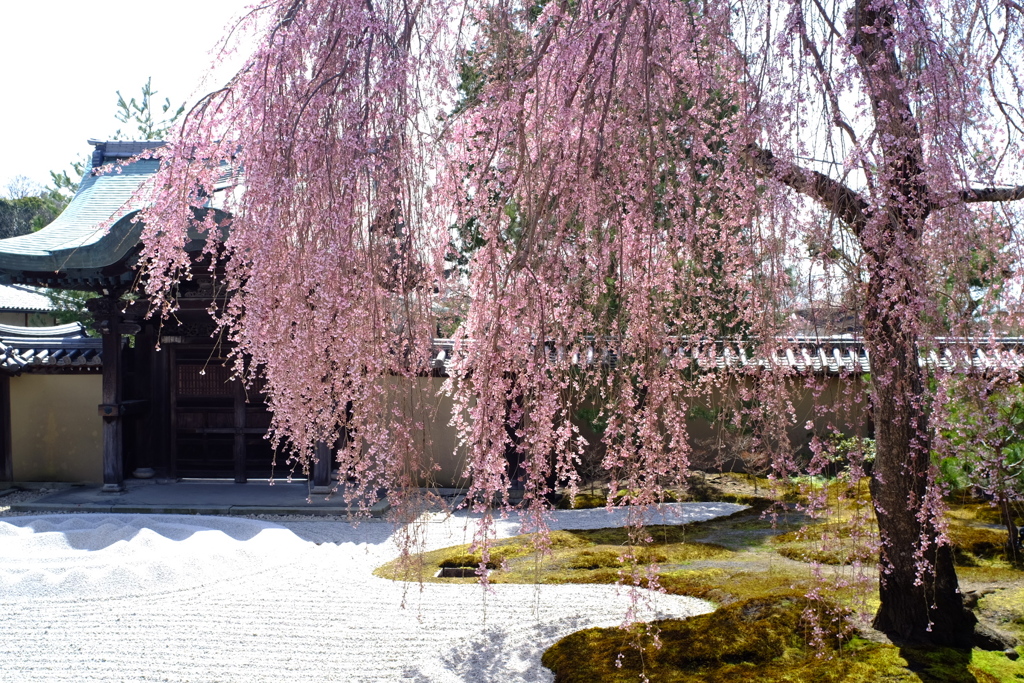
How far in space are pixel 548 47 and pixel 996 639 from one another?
399 centimetres

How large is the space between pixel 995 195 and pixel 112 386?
10127 millimetres

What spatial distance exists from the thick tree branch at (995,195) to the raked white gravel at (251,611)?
1.64 metres

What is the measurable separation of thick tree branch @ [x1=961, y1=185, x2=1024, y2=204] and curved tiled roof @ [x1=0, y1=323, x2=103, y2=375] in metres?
10.9

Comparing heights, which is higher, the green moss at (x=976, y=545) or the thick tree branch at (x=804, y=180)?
the thick tree branch at (x=804, y=180)

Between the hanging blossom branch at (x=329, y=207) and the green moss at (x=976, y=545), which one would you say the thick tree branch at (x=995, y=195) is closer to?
the hanging blossom branch at (x=329, y=207)

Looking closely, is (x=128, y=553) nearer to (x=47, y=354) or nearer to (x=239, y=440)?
(x=239, y=440)

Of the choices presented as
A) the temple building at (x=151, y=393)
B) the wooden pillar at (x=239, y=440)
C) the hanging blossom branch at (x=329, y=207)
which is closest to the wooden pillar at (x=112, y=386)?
the temple building at (x=151, y=393)

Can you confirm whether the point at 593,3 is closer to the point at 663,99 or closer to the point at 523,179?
the point at 663,99

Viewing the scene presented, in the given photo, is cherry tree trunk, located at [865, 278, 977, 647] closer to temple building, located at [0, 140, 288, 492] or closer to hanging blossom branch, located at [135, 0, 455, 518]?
hanging blossom branch, located at [135, 0, 455, 518]

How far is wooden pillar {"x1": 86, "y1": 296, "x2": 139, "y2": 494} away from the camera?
1022 centimetres

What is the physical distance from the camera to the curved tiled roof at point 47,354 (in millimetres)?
11180

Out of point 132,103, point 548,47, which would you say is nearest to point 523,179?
point 548,47

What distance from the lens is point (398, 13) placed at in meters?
2.68

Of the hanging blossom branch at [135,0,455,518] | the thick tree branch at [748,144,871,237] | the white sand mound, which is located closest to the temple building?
the white sand mound
